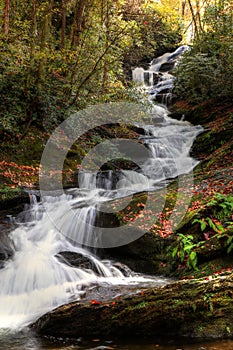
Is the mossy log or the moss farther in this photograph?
the moss

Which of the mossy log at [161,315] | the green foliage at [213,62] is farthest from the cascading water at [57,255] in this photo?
the green foliage at [213,62]

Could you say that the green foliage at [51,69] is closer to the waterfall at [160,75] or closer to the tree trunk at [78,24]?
the tree trunk at [78,24]

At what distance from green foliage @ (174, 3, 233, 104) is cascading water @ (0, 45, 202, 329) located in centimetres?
488

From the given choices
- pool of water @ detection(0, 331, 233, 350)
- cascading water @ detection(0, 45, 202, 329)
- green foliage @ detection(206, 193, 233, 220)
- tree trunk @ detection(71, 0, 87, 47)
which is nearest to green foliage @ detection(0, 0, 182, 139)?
tree trunk @ detection(71, 0, 87, 47)

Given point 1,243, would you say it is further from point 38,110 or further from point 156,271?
point 38,110

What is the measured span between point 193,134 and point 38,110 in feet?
22.7

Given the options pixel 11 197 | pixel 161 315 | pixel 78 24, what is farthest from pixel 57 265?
pixel 78 24

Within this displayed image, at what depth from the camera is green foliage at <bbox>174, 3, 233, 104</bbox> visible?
41.2ft

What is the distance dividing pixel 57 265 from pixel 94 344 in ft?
8.20

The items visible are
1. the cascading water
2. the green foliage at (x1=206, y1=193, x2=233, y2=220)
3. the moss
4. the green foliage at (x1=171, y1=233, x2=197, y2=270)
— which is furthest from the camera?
the moss

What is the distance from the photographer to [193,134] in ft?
46.2

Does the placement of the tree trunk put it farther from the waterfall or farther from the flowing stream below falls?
the waterfall

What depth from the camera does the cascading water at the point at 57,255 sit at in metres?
5.06

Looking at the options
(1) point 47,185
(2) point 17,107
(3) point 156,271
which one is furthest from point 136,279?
(2) point 17,107
